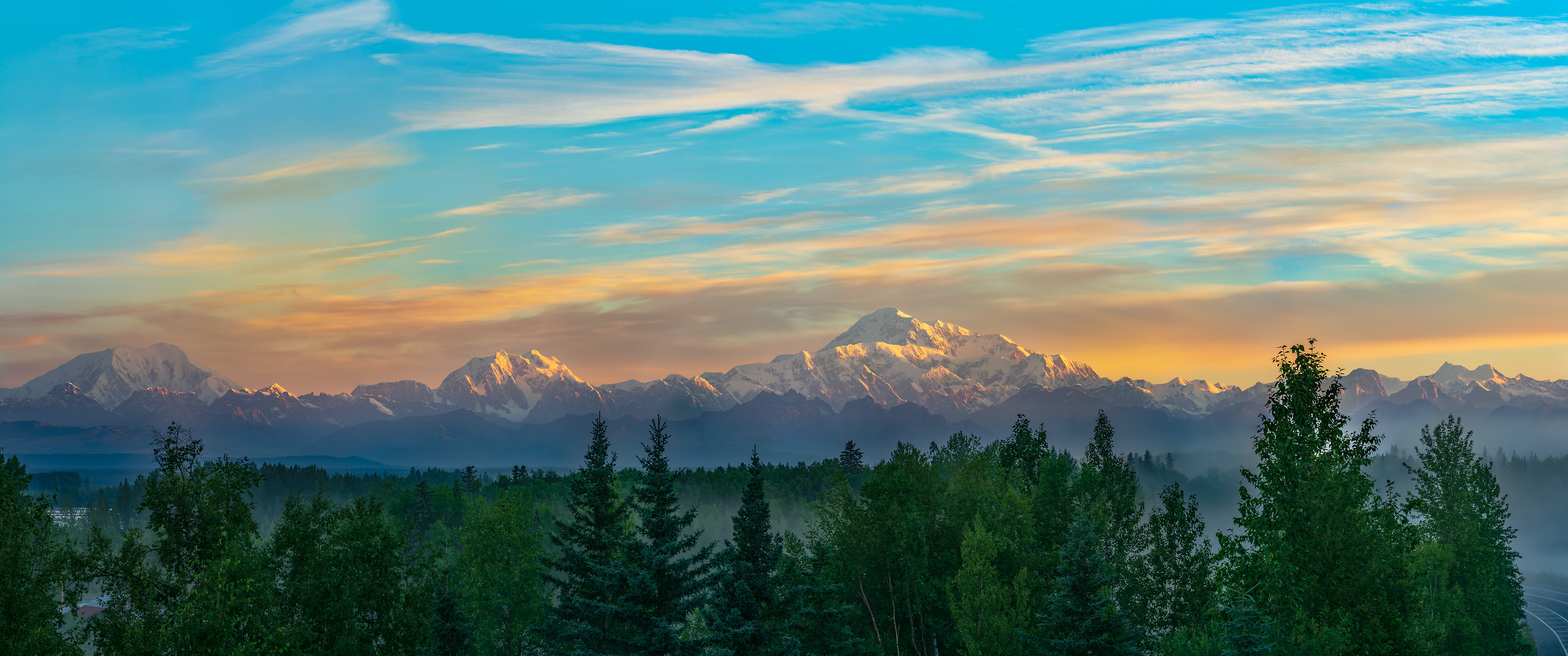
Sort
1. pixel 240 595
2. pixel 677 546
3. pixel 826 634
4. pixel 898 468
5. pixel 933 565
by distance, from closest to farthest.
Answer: pixel 240 595, pixel 677 546, pixel 826 634, pixel 933 565, pixel 898 468

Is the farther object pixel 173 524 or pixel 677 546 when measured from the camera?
pixel 677 546

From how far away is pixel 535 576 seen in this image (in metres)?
78.9

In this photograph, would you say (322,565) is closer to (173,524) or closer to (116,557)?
(173,524)

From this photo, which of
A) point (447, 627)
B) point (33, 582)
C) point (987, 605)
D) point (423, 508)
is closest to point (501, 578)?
point (447, 627)

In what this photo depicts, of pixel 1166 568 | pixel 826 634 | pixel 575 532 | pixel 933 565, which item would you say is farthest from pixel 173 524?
pixel 1166 568

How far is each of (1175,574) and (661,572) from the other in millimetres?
42165

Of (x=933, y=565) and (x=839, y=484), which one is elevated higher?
(x=839, y=484)

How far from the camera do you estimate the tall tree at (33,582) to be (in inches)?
1384

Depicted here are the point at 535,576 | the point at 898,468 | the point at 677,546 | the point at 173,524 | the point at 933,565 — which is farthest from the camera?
the point at 535,576

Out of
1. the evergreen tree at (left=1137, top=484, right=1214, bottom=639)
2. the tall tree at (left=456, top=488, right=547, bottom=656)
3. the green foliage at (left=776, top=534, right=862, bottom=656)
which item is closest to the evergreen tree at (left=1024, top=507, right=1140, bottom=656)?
the green foliage at (left=776, top=534, right=862, bottom=656)

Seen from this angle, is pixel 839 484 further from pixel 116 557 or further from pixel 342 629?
pixel 116 557

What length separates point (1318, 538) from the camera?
33094 millimetres

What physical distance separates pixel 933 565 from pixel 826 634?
1675cm

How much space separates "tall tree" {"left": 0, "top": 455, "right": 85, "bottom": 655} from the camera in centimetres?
3516
